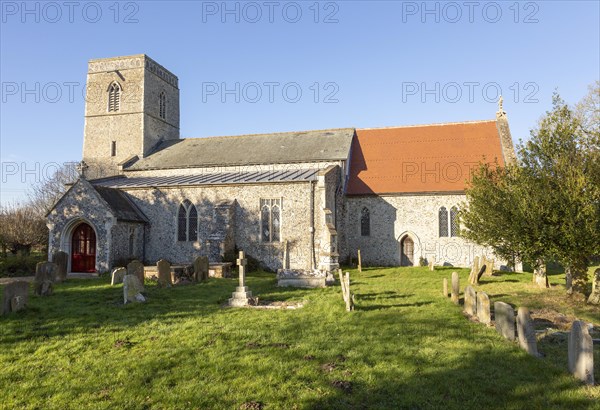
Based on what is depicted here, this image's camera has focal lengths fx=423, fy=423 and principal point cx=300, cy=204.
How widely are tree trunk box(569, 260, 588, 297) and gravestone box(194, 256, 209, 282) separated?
1333 cm

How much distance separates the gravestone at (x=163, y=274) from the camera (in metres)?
15.8

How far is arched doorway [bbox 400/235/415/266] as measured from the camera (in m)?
24.0

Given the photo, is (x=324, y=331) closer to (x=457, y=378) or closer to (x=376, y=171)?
(x=457, y=378)

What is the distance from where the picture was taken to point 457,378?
20.9 ft

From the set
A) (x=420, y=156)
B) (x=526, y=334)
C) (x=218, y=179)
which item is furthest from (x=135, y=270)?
(x=420, y=156)

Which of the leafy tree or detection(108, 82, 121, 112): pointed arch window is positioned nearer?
the leafy tree

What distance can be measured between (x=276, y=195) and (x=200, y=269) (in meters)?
6.03

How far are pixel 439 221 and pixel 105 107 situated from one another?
2461cm

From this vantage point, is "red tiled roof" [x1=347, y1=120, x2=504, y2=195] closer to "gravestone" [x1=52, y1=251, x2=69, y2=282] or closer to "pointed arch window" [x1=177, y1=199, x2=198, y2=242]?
"pointed arch window" [x1=177, y1=199, x2=198, y2=242]

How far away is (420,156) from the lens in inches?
1013

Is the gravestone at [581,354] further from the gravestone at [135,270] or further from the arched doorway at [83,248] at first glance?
the arched doorway at [83,248]

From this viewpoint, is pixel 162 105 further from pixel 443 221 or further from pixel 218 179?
pixel 443 221

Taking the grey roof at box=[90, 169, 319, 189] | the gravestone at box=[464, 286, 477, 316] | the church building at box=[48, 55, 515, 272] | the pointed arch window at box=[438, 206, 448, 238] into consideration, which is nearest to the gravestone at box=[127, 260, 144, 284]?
the church building at box=[48, 55, 515, 272]

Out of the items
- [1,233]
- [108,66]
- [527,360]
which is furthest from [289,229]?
[108,66]
